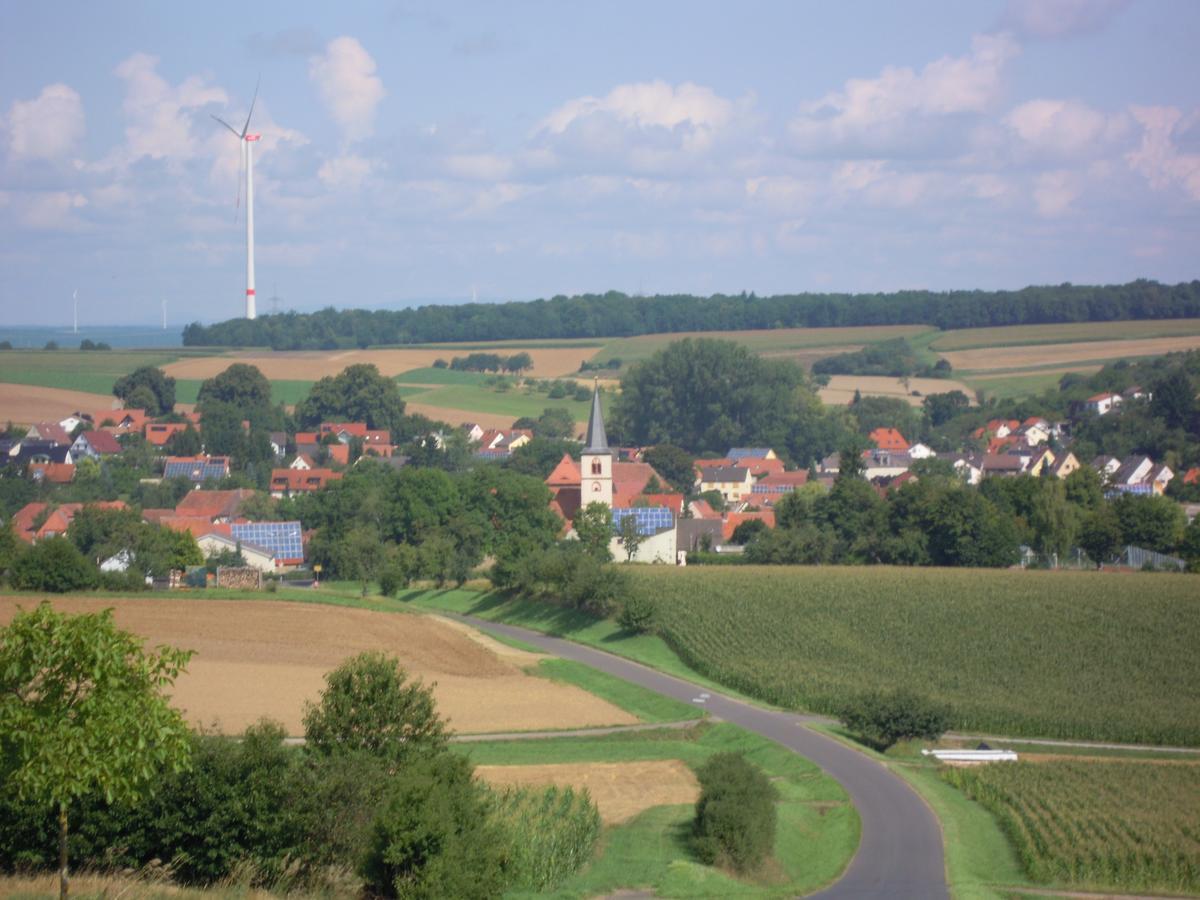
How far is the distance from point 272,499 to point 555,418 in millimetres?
50840

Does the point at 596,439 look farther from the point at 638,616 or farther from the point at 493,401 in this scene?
the point at 493,401

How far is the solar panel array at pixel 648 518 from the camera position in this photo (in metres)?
78.2

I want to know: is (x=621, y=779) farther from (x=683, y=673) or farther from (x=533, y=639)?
(x=533, y=639)

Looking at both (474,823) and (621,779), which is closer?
(474,823)

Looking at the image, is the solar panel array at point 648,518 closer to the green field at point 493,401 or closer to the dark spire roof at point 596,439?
the dark spire roof at point 596,439

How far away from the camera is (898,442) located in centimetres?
13262

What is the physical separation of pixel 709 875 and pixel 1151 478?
3441 inches

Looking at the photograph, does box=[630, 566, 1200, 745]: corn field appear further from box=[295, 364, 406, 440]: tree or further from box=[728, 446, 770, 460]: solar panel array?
box=[295, 364, 406, 440]: tree

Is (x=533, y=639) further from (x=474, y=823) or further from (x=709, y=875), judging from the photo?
(x=474, y=823)

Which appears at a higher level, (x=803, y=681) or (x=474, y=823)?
(x=474, y=823)

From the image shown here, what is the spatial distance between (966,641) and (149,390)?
104m

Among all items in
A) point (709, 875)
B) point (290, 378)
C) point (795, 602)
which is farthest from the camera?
point (290, 378)

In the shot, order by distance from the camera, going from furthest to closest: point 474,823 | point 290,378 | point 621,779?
1. point 290,378
2. point 621,779
3. point 474,823

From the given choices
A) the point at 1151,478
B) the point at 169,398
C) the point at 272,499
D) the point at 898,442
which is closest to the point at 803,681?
the point at 272,499
